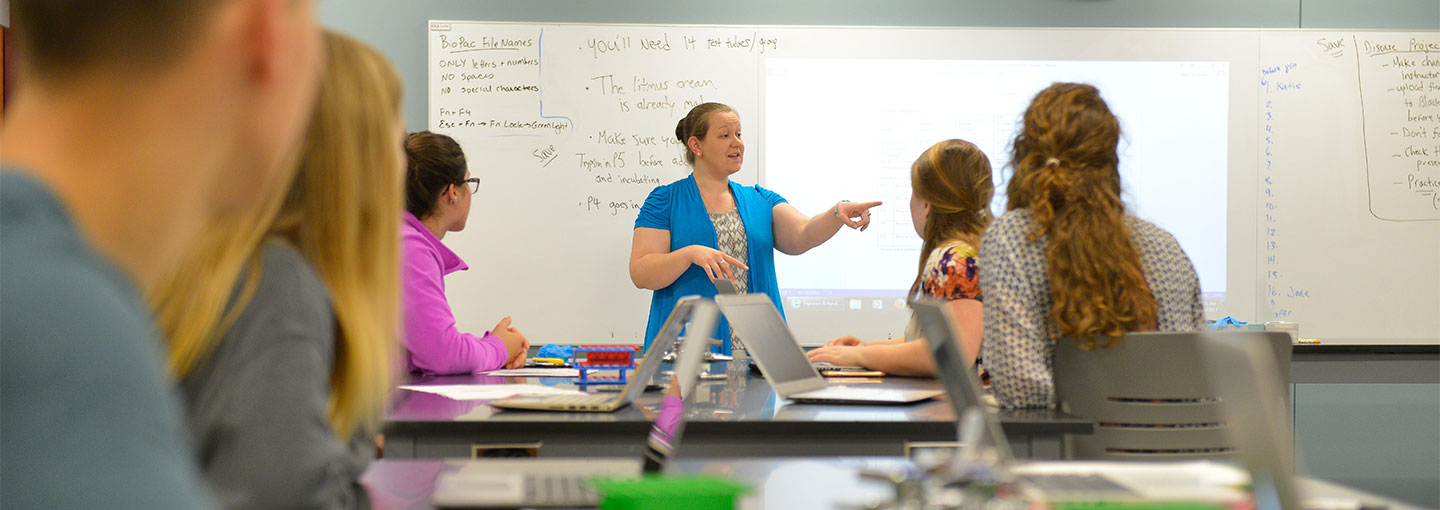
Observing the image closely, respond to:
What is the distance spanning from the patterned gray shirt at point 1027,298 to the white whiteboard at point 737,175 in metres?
2.36

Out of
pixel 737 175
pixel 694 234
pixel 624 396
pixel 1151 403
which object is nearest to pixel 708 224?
pixel 694 234

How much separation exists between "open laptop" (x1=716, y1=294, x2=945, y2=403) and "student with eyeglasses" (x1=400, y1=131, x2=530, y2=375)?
2.80ft

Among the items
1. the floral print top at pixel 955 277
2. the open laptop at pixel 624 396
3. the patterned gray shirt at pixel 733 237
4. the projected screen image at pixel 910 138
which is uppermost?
the projected screen image at pixel 910 138

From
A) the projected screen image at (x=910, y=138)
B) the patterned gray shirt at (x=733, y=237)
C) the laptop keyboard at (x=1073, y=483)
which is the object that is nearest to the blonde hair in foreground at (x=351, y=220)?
the laptop keyboard at (x=1073, y=483)

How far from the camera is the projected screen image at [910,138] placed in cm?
439

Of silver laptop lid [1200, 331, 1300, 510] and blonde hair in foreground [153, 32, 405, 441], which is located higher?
blonde hair in foreground [153, 32, 405, 441]

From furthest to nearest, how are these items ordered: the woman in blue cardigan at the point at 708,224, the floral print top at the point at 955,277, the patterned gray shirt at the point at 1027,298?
the woman in blue cardigan at the point at 708,224 < the floral print top at the point at 955,277 < the patterned gray shirt at the point at 1027,298

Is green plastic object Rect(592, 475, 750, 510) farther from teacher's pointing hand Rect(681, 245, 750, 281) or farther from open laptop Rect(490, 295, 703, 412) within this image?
teacher's pointing hand Rect(681, 245, 750, 281)

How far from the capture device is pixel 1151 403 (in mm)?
1882

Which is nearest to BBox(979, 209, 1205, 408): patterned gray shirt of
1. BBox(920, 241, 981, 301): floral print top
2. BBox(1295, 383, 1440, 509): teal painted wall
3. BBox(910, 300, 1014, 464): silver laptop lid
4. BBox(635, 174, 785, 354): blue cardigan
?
BBox(920, 241, 981, 301): floral print top

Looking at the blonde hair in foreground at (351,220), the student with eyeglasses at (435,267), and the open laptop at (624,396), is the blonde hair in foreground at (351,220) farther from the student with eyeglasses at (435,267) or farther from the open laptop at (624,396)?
the student with eyeglasses at (435,267)

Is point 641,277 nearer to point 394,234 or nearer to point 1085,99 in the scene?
point 1085,99

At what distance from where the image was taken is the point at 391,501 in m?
1.15

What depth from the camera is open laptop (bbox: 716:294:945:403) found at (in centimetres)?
203
